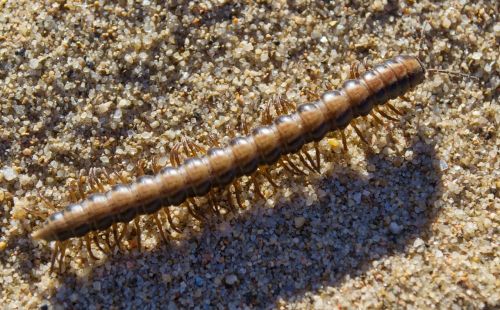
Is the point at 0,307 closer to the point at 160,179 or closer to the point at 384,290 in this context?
the point at 160,179

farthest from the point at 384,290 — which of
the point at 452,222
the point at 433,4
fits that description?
the point at 433,4

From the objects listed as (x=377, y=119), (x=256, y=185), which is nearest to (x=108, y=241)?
(x=256, y=185)

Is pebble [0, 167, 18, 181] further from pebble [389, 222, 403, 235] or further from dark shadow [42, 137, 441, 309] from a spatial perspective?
pebble [389, 222, 403, 235]

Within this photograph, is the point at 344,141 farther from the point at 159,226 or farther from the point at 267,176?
the point at 159,226

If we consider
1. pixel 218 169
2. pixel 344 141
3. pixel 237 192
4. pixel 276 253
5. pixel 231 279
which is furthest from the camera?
pixel 344 141

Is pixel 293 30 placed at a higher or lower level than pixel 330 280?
higher

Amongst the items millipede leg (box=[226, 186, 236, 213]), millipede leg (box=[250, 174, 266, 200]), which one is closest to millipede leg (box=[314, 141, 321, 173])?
millipede leg (box=[250, 174, 266, 200])
